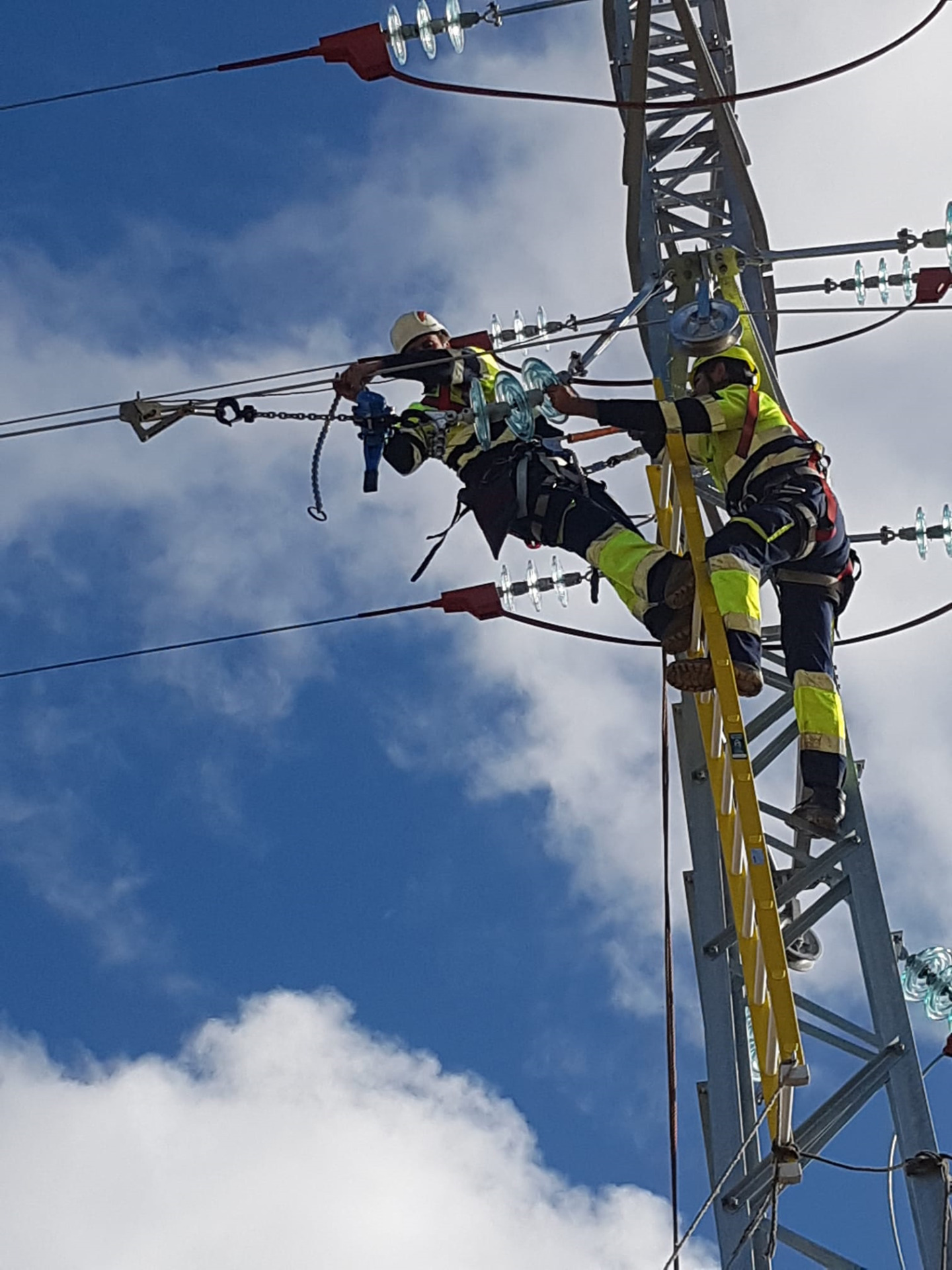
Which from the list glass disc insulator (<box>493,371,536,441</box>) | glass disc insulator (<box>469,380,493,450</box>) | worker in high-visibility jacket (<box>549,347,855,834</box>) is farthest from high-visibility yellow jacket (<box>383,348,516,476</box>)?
worker in high-visibility jacket (<box>549,347,855,834</box>)

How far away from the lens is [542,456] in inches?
392

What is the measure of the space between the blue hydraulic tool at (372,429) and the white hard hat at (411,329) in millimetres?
975

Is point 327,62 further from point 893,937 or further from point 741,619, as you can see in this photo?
point 893,937

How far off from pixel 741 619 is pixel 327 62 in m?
3.28

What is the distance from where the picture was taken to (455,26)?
9320 mm

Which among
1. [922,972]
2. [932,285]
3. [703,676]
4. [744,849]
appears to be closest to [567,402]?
[703,676]

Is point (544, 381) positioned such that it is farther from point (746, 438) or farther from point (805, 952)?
point (805, 952)

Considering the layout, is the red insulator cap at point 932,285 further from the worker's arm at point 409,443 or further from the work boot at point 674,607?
the worker's arm at point 409,443

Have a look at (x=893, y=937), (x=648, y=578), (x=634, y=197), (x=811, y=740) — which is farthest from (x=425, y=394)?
(x=893, y=937)

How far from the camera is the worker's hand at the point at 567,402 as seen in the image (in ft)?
30.2

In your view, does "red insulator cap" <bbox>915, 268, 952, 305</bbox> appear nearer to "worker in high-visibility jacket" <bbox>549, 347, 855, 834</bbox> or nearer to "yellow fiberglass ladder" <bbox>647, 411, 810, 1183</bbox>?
"worker in high-visibility jacket" <bbox>549, 347, 855, 834</bbox>

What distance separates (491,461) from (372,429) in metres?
0.62

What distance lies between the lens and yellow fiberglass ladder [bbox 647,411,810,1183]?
757cm

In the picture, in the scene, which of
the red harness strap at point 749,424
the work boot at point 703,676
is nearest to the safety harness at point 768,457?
the red harness strap at point 749,424
